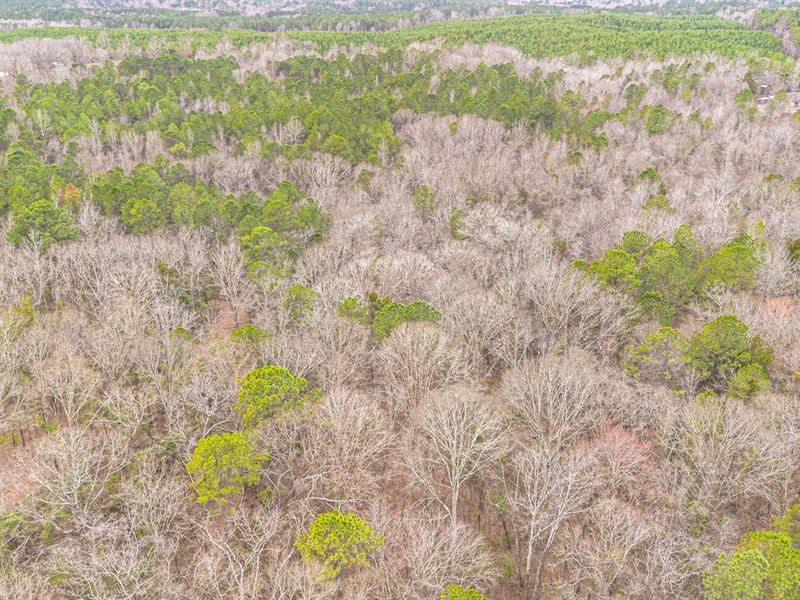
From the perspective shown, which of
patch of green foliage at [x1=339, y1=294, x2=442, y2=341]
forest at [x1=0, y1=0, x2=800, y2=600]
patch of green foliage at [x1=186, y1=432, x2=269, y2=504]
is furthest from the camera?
patch of green foliage at [x1=339, y1=294, x2=442, y2=341]

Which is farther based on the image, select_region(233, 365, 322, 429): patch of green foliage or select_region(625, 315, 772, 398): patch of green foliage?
select_region(625, 315, 772, 398): patch of green foliage

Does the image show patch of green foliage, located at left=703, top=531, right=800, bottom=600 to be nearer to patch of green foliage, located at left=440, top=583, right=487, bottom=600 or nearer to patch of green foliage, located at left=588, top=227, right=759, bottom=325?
patch of green foliage, located at left=440, top=583, right=487, bottom=600

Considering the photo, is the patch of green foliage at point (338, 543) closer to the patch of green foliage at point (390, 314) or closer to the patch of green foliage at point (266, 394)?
the patch of green foliage at point (266, 394)

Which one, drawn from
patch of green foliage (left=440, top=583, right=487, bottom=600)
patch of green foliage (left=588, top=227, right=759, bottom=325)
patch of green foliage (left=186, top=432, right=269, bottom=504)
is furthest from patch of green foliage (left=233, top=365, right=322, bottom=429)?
patch of green foliage (left=588, top=227, right=759, bottom=325)

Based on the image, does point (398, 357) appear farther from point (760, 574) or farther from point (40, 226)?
point (40, 226)

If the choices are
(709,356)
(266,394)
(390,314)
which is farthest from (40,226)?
(709,356)

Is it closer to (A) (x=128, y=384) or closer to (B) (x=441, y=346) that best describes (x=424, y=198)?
(B) (x=441, y=346)

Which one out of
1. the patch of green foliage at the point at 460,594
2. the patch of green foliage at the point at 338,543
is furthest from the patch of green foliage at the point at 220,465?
the patch of green foliage at the point at 460,594

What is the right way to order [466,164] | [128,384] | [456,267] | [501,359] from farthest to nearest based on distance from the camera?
[466,164] < [456,267] < [501,359] < [128,384]

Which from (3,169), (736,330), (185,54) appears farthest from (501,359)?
(185,54)
